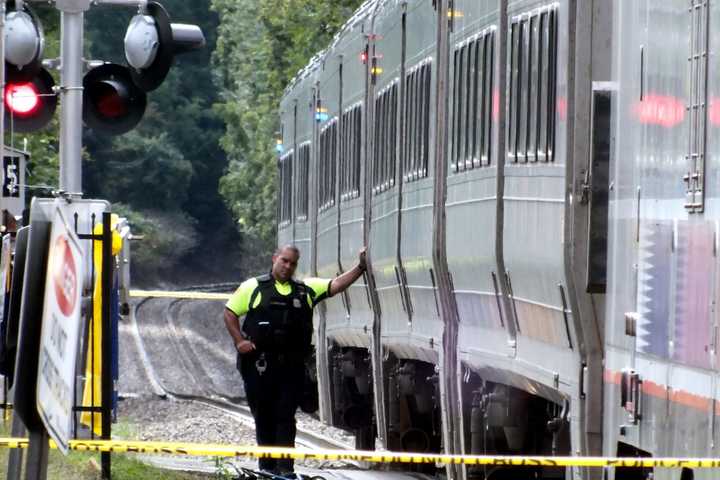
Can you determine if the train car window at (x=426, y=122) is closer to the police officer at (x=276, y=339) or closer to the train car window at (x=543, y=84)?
the police officer at (x=276, y=339)

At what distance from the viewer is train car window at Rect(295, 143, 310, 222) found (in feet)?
87.9

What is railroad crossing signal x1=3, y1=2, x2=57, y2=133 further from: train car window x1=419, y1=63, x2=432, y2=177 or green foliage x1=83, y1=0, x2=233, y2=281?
green foliage x1=83, y1=0, x2=233, y2=281

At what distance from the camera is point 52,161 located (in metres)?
41.6

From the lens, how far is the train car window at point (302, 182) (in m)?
26.8

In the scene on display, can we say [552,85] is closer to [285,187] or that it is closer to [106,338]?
[106,338]

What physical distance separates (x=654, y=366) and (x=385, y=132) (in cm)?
1012

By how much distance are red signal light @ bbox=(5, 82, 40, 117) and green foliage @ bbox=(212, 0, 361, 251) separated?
33.8 m

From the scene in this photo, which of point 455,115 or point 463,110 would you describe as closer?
point 463,110

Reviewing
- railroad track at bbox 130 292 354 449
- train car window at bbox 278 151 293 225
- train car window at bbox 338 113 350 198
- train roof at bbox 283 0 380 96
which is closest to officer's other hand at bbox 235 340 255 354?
train roof at bbox 283 0 380 96

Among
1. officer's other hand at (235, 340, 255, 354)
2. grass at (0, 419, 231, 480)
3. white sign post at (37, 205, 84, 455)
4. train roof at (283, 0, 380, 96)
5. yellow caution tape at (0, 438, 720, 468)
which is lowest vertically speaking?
grass at (0, 419, 231, 480)

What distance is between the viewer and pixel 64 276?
637 cm

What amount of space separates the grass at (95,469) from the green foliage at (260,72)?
32.1 m

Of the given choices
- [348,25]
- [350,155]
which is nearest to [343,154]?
[350,155]

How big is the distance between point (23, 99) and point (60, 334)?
29.1 ft
